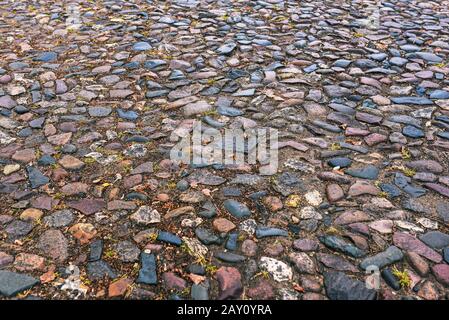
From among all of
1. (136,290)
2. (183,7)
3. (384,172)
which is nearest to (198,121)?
(384,172)

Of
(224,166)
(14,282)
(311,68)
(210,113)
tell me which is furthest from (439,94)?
(14,282)

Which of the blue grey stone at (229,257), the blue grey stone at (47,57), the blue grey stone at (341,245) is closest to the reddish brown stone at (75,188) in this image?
the blue grey stone at (229,257)

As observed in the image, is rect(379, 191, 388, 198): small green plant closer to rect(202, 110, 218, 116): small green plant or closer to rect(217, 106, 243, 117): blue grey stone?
rect(217, 106, 243, 117): blue grey stone

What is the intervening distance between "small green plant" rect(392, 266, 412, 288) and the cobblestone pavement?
0.04 ft

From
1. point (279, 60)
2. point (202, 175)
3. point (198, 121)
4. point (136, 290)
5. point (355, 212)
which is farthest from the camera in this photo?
point (279, 60)

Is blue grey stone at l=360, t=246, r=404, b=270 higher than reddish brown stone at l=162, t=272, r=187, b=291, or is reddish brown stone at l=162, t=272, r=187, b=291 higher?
blue grey stone at l=360, t=246, r=404, b=270

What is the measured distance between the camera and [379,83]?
559cm

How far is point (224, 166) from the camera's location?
4094mm

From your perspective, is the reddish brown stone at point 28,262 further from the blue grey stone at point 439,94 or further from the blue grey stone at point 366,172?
the blue grey stone at point 439,94

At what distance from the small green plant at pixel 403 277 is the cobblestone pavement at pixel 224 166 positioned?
0.01 meters

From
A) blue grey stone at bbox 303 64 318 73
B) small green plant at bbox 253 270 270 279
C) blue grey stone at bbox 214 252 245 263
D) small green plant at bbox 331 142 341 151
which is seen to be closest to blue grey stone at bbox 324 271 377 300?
small green plant at bbox 253 270 270 279

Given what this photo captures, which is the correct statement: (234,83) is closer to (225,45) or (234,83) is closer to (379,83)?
(225,45)

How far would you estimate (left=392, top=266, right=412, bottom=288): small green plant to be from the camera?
2.93 m

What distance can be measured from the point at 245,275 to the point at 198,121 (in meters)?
2.19
